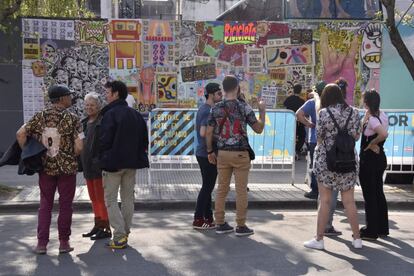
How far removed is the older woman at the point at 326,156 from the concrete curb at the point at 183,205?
2.35 metres

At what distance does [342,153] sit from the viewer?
585cm

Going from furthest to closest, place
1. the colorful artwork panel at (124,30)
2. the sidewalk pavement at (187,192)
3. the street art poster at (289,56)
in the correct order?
the street art poster at (289,56) < the colorful artwork panel at (124,30) < the sidewalk pavement at (187,192)

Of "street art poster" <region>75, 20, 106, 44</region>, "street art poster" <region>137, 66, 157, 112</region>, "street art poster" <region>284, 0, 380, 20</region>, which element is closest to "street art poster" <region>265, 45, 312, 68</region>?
"street art poster" <region>284, 0, 380, 20</region>

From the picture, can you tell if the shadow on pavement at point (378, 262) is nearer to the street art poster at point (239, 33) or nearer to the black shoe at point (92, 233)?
the black shoe at point (92, 233)

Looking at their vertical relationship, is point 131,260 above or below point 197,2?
below

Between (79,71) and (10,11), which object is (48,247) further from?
(79,71)

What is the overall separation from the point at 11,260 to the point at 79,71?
23.9ft

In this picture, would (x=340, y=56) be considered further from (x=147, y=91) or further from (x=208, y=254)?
(x=208, y=254)

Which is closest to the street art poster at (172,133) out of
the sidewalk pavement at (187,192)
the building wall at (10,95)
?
the sidewalk pavement at (187,192)

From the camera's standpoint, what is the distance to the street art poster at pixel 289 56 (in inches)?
504

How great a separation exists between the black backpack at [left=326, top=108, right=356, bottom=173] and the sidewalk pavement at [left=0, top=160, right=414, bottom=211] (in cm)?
271

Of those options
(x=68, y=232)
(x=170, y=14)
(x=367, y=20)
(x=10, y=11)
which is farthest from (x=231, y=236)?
(x=170, y=14)

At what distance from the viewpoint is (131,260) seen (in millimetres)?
5633

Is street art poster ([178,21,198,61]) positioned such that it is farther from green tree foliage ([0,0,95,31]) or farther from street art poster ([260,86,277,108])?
green tree foliage ([0,0,95,31])
